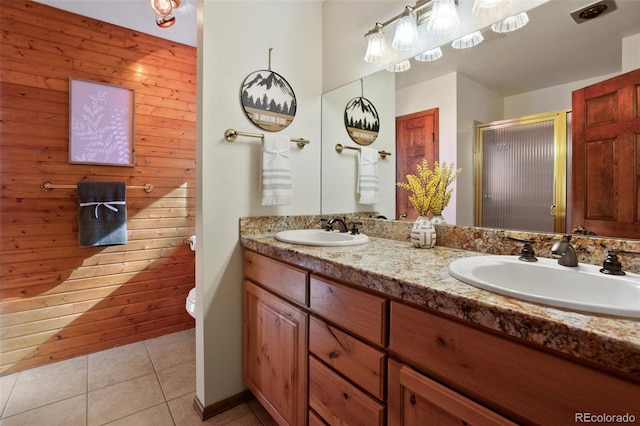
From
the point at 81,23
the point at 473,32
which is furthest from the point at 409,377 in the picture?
the point at 81,23

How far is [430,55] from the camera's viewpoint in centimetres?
143

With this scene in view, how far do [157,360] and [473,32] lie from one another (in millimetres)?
2612

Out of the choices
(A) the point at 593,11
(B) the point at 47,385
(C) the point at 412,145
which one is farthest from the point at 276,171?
(B) the point at 47,385

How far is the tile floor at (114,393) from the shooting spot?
5.04 feet

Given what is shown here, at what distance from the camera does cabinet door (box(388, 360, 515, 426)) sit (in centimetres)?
65

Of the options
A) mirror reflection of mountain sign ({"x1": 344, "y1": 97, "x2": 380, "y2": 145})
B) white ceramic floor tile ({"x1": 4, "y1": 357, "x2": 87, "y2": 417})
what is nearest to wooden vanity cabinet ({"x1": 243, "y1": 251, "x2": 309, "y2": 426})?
mirror reflection of mountain sign ({"x1": 344, "y1": 97, "x2": 380, "y2": 145})

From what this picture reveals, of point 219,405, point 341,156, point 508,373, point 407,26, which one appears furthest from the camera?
point 341,156

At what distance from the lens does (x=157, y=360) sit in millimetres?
2078

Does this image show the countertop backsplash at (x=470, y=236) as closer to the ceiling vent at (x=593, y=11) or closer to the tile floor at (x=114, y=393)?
the ceiling vent at (x=593, y=11)

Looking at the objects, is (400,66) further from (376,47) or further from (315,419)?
(315,419)

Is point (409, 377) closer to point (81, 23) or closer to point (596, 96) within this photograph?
point (596, 96)

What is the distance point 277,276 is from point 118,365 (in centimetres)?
151

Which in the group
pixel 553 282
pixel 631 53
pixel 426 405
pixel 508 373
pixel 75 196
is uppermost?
pixel 631 53

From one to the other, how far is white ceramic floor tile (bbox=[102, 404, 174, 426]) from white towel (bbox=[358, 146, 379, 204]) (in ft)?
5.12
